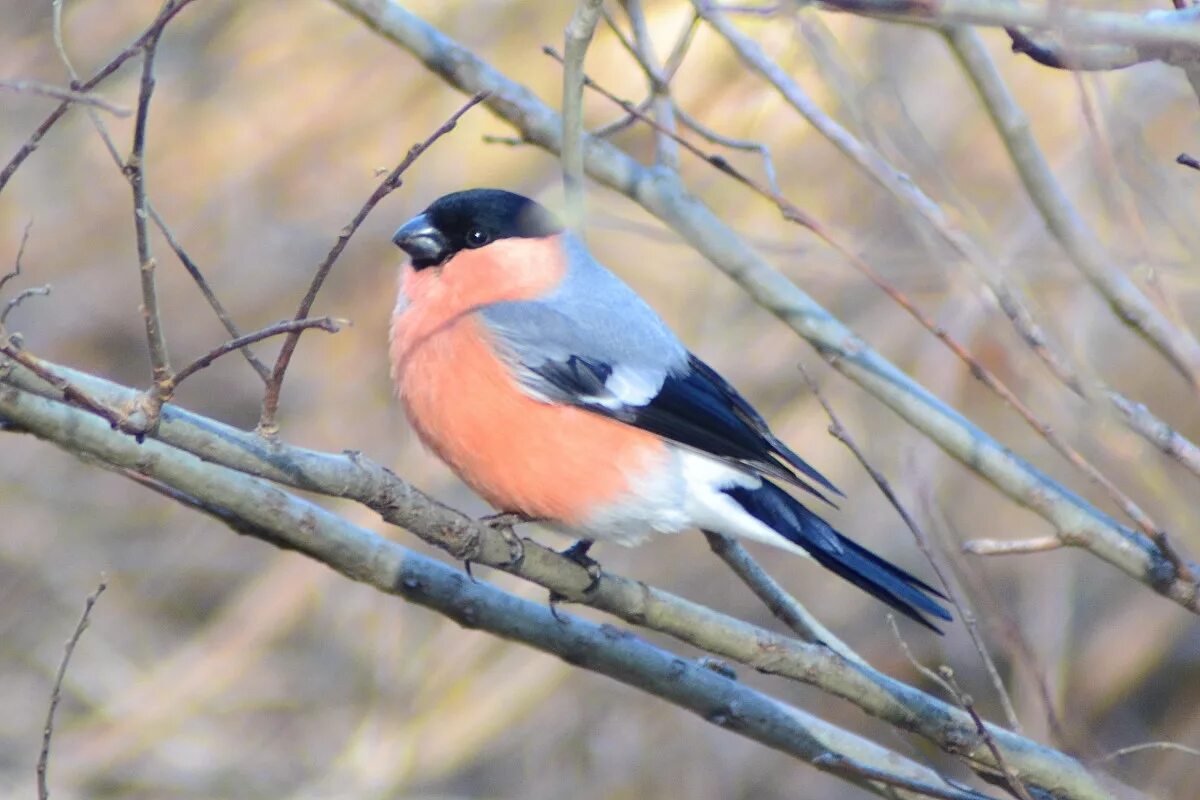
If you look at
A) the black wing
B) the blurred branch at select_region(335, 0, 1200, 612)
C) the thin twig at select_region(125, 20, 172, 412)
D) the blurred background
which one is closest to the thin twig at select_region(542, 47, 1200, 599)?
the blurred branch at select_region(335, 0, 1200, 612)

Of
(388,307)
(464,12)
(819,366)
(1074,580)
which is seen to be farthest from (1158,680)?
(464,12)

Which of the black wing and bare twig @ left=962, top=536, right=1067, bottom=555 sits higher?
the black wing

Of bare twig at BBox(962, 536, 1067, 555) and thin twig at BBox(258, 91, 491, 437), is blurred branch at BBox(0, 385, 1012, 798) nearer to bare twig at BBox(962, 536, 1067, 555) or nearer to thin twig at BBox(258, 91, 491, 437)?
thin twig at BBox(258, 91, 491, 437)

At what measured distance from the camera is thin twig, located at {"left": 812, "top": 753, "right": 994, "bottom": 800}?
5.68 feet

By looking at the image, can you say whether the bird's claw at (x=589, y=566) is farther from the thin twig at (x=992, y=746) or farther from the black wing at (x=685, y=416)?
the thin twig at (x=992, y=746)

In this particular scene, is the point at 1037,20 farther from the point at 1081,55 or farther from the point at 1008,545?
the point at 1008,545

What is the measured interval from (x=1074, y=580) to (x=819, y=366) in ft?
4.82

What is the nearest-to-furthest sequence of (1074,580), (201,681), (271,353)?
(201,681) → (1074,580) → (271,353)

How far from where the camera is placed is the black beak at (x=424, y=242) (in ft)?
10.4

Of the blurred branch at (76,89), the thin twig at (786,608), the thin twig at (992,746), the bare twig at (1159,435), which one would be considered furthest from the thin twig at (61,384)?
the bare twig at (1159,435)

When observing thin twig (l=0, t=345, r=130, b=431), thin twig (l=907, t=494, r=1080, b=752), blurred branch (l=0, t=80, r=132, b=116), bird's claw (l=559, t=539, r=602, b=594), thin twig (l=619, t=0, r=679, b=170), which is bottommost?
thin twig (l=907, t=494, r=1080, b=752)

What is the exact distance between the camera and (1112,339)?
5.70m

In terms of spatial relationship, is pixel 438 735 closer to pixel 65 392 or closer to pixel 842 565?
pixel 842 565

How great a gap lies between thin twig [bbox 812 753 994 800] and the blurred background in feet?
9.30
